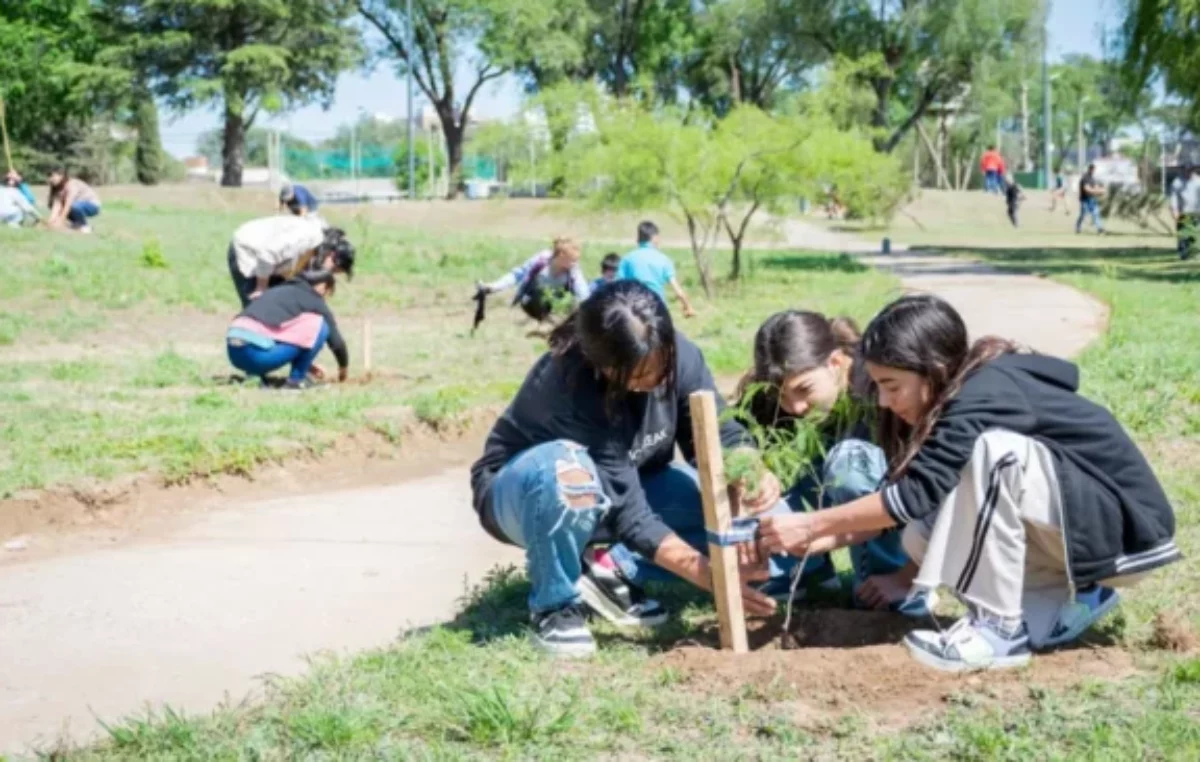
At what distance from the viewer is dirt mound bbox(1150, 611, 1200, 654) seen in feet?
14.0

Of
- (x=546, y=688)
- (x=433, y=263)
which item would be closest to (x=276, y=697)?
(x=546, y=688)

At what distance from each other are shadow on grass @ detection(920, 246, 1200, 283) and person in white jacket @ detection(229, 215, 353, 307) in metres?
13.4

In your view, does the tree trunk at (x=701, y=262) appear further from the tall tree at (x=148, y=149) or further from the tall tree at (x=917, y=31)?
the tall tree at (x=148, y=149)

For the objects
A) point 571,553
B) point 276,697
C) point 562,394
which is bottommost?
point 276,697

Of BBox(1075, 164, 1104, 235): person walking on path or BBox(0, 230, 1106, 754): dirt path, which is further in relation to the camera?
BBox(1075, 164, 1104, 235): person walking on path

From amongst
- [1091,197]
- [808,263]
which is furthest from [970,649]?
[1091,197]

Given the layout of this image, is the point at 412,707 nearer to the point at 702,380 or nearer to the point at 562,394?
the point at 562,394

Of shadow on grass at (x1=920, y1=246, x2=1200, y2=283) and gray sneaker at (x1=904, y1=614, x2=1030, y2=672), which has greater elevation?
shadow on grass at (x1=920, y1=246, x2=1200, y2=283)

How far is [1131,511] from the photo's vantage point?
13.8 ft

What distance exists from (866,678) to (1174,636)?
0.94m

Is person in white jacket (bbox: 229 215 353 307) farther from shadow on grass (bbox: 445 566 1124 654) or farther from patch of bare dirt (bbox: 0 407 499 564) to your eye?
shadow on grass (bbox: 445 566 1124 654)

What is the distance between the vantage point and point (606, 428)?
470 centimetres

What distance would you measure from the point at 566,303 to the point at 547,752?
1091 cm

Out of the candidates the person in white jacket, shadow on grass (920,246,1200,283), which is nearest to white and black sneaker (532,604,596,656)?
the person in white jacket
